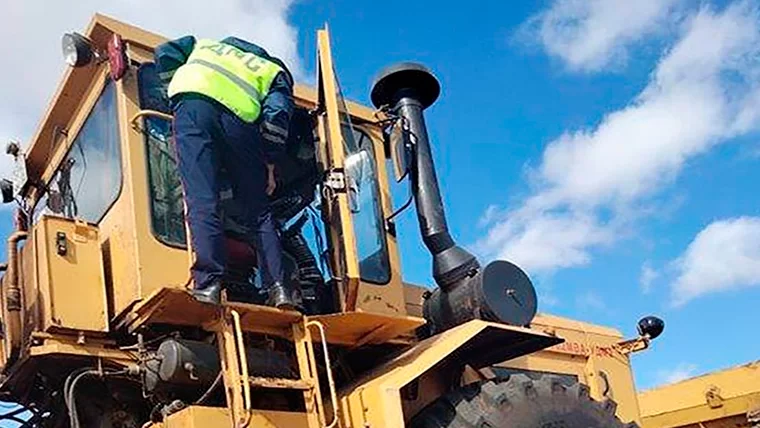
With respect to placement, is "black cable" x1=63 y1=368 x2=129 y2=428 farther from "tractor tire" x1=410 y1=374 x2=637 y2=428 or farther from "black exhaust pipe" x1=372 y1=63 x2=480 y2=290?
"black exhaust pipe" x1=372 y1=63 x2=480 y2=290

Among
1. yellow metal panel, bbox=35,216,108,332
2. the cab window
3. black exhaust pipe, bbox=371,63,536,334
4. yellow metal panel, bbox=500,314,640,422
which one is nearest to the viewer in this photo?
yellow metal panel, bbox=35,216,108,332

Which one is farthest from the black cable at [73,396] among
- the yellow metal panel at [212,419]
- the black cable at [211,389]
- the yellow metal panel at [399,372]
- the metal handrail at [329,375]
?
the yellow metal panel at [399,372]

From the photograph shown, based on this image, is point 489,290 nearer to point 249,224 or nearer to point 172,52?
point 249,224

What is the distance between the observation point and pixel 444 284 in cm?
557

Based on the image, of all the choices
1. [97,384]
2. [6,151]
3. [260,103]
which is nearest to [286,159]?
[260,103]

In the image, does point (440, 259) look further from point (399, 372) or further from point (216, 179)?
point (216, 179)

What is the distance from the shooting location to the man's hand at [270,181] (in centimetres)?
512

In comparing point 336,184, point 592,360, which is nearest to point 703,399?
point 592,360

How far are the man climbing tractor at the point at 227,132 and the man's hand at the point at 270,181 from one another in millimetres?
75

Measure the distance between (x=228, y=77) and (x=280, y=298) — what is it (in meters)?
1.08

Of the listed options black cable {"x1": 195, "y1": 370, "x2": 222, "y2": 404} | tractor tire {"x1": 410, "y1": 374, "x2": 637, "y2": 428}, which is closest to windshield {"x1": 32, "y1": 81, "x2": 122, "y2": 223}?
black cable {"x1": 195, "y1": 370, "x2": 222, "y2": 404}

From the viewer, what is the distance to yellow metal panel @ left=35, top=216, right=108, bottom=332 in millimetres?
4660

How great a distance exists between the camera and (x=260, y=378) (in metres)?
4.47

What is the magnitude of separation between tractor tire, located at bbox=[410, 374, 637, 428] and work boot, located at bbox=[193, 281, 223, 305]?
1.22 metres
